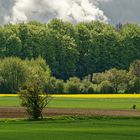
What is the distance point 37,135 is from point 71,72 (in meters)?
151

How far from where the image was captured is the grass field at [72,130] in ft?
148

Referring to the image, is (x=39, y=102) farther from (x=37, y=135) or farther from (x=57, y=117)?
(x=37, y=135)

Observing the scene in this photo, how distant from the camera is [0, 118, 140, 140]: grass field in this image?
45.1m

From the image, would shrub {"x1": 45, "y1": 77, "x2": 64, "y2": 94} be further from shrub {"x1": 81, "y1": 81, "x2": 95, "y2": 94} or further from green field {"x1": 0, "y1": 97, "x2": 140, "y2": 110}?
green field {"x1": 0, "y1": 97, "x2": 140, "y2": 110}

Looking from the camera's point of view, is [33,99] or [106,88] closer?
[33,99]

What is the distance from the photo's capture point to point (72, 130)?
51344mm

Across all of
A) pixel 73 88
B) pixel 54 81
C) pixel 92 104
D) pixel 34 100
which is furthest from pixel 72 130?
pixel 54 81

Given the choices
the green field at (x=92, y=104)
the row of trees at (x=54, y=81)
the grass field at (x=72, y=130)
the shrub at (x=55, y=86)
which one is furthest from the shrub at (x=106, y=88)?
the grass field at (x=72, y=130)

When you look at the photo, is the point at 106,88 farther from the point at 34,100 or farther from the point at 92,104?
the point at 34,100

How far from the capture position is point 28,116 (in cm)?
7062

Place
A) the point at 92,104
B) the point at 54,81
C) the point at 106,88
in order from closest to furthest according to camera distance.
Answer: the point at 92,104
the point at 106,88
the point at 54,81

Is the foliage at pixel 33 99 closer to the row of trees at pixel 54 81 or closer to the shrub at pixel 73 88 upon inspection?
the row of trees at pixel 54 81

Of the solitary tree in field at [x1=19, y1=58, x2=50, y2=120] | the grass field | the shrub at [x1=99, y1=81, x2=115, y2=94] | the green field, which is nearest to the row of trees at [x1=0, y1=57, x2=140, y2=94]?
the shrub at [x1=99, y1=81, x2=115, y2=94]

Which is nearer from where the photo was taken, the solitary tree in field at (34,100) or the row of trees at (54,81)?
the solitary tree in field at (34,100)
